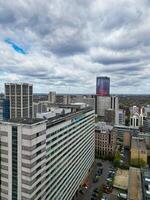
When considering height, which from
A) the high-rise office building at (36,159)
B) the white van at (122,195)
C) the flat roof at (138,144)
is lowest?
the white van at (122,195)

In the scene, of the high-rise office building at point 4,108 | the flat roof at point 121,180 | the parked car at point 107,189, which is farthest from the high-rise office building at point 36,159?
the high-rise office building at point 4,108

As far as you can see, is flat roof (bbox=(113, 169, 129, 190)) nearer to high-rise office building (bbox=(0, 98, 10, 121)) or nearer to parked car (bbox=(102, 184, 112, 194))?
parked car (bbox=(102, 184, 112, 194))

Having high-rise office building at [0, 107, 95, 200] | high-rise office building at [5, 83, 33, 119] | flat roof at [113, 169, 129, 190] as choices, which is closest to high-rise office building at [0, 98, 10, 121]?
high-rise office building at [5, 83, 33, 119]

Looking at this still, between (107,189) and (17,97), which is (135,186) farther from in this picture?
(17,97)

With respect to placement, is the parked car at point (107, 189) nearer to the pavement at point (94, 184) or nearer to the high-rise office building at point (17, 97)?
the pavement at point (94, 184)

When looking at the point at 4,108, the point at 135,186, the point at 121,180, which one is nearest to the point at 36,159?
the point at 135,186
